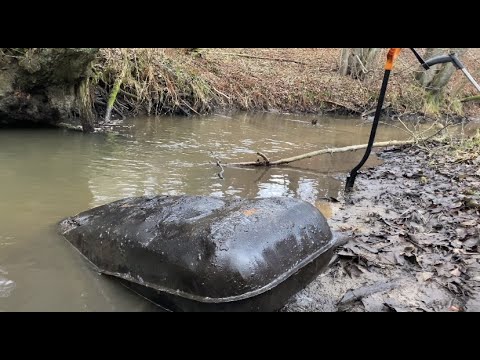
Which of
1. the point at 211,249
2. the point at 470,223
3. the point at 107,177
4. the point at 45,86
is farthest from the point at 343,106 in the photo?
the point at 211,249

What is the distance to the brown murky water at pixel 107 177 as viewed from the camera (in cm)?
304

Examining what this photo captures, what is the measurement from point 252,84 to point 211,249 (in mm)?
11928

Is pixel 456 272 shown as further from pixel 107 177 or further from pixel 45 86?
pixel 45 86

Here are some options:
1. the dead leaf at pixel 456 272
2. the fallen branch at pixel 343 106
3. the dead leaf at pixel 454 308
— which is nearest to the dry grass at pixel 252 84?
the fallen branch at pixel 343 106

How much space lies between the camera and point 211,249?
2729 mm

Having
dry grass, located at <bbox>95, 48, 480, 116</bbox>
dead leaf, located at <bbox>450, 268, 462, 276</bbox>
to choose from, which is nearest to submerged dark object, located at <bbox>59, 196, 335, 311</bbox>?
dead leaf, located at <bbox>450, 268, 462, 276</bbox>

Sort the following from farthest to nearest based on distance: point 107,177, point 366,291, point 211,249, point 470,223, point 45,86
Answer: point 45,86 < point 107,177 < point 470,223 < point 366,291 < point 211,249

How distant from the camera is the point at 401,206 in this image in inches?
193

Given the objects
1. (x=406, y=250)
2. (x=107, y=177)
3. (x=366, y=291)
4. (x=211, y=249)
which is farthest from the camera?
(x=107, y=177)

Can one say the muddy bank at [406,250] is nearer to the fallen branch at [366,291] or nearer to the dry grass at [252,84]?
the fallen branch at [366,291]

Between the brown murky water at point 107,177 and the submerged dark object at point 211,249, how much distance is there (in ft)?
0.60
